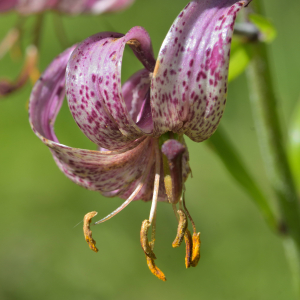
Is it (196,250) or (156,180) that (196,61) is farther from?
(196,250)

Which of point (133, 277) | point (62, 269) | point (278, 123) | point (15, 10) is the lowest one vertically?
point (133, 277)

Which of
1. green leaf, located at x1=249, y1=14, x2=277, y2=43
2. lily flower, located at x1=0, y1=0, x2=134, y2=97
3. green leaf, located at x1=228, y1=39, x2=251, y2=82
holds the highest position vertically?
lily flower, located at x1=0, y1=0, x2=134, y2=97

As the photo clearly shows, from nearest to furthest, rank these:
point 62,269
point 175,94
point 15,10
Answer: point 175,94 → point 15,10 → point 62,269

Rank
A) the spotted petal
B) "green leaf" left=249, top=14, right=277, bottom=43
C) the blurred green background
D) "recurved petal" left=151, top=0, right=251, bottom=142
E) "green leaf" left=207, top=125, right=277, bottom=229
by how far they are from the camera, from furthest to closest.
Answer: the blurred green background < "green leaf" left=207, top=125, right=277, bottom=229 < "green leaf" left=249, top=14, right=277, bottom=43 < the spotted petal < "recurved petal" left=151, top=0, right=251, bottom=142

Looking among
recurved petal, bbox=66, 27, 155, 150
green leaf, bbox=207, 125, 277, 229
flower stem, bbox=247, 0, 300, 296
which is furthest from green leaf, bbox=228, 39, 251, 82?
recurved petal, bbox=66, 27, 155, 150

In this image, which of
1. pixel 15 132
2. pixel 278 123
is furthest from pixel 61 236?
pixel 278 123

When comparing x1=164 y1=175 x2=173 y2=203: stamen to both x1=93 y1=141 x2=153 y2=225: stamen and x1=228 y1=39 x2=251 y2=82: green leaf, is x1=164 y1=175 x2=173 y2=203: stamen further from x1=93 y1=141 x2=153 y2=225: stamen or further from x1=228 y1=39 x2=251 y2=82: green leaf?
x1=228 y1=39 x2=251 y2=82: green leaf

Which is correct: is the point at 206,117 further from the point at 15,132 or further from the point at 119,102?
the point at 15,132

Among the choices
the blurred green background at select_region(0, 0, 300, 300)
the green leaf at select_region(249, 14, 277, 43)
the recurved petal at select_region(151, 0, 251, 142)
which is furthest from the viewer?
the blurred green background at select_region(0, 0, 300, 300)
